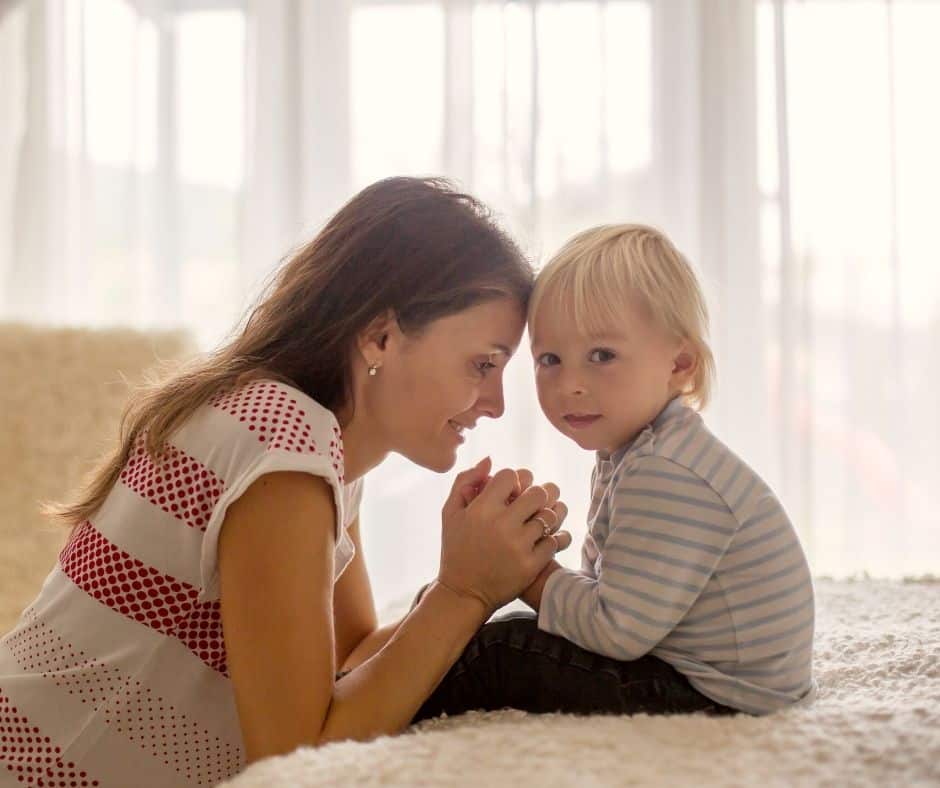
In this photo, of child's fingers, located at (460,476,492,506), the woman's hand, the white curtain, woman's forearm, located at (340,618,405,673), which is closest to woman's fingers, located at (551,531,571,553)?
the woman's hand

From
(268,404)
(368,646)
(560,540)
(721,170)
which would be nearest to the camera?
Result: (268,404)

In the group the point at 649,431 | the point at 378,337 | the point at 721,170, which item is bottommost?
the point at 649,431

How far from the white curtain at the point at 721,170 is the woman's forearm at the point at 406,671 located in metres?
1.79

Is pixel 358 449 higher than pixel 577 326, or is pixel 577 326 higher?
pixel 577 326

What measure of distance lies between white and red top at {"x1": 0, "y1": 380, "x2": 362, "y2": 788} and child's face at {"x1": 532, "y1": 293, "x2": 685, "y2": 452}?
31 centimetres

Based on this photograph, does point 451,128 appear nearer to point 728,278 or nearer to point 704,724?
point 728,278

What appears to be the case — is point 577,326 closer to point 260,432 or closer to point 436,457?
point 436,457

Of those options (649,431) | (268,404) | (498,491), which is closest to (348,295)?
(268,404)

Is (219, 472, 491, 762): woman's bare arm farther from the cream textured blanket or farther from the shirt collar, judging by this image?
the shirt collar

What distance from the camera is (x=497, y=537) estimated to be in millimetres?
1280

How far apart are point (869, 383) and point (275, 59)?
192 cm

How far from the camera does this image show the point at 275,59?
3162 mm

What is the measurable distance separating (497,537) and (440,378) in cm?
23

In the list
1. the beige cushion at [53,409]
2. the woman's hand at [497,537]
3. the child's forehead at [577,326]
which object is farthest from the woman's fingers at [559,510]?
the beige cushion at [53,409]
